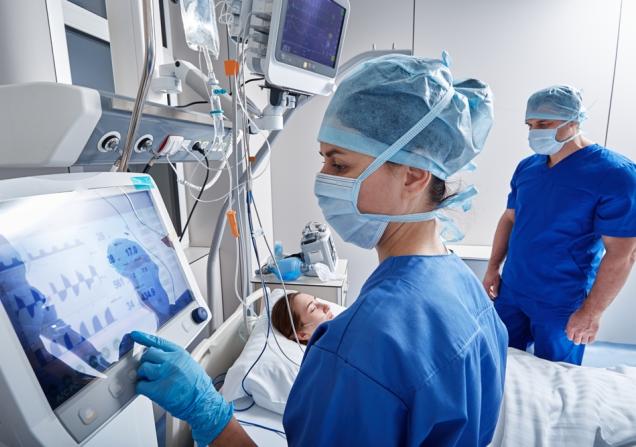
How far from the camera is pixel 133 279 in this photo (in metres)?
0.66

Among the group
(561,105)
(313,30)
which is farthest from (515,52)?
(313,30)

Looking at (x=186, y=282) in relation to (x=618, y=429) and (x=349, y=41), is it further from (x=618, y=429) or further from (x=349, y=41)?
(x=349, y=41)

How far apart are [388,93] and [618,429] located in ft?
4.59

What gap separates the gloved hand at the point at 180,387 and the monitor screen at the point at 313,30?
79 centimetres

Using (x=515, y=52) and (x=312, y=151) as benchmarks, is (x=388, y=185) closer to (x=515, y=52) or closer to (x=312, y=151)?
(x=312, y=151)

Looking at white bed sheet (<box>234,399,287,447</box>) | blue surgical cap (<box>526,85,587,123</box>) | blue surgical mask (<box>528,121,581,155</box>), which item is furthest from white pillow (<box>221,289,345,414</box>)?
blue surgical cap (<box>526,85,587,123</box>)

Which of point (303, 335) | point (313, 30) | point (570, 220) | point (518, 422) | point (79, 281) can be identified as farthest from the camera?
point (303, 335)

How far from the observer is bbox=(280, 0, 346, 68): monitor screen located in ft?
3.31

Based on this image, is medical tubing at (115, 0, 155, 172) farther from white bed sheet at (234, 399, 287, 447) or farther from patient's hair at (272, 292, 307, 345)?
patient's hair at (272, 292, 307, 345)

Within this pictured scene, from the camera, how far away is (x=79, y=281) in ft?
1.85

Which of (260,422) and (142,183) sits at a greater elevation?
(142,183)

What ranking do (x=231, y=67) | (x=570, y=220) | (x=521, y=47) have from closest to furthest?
(x=231, y=67)
(x=570, y=220)
(x=521, y=47)

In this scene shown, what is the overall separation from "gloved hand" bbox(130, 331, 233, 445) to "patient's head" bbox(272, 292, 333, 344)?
0.98 m

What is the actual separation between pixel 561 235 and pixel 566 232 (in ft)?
0.08
